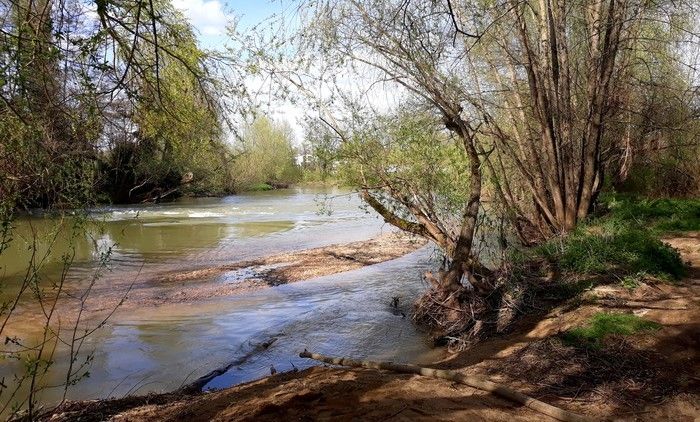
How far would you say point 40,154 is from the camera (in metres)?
4.70

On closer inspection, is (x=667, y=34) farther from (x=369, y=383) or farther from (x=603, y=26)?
(x=369, y=383)

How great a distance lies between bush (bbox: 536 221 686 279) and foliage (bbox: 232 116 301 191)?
145 ft

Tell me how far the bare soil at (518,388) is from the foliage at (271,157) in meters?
46.1

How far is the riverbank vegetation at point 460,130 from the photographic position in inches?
180

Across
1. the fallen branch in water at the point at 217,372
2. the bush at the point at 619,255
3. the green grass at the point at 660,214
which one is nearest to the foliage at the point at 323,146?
the fallen branch in water at the point at 217,372

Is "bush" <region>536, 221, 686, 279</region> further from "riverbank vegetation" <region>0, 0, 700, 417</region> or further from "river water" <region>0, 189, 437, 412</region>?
"river water" <region>0, 189, 437, 412</region>

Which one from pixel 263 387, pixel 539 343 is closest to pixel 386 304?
pixel 539 343

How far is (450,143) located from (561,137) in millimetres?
2825

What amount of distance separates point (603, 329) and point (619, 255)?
95.5 inches

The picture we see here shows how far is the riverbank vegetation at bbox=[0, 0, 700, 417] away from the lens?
457 centimetres

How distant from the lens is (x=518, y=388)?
480cm

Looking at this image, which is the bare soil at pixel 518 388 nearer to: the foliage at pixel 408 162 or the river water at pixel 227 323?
the river water at pixel 227 323

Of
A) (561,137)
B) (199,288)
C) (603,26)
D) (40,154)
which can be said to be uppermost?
(603,26)

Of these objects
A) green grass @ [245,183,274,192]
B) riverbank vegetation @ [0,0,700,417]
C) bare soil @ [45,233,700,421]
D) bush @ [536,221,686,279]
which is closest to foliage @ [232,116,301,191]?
green grass @ [245,183,274,192]
